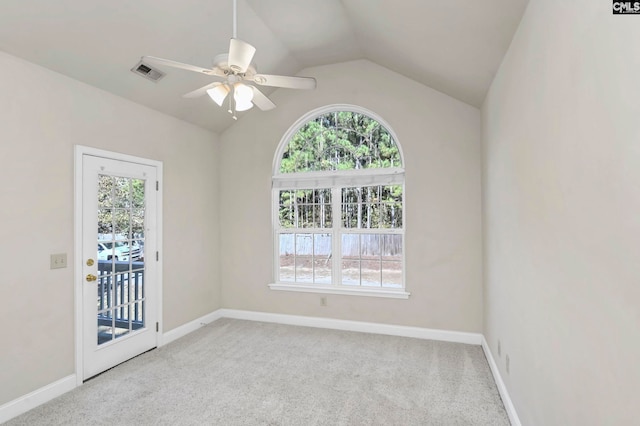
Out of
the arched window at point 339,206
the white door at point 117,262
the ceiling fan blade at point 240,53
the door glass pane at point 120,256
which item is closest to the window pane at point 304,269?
the arched window at point 339,206

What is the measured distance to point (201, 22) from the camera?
2.89 metres

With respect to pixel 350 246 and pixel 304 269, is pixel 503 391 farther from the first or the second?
pixel 304 269

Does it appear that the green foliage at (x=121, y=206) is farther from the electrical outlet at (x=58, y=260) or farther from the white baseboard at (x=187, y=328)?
the white baseboard at (x=187, y=328)

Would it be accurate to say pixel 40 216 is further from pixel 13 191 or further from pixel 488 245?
pixel 488 245

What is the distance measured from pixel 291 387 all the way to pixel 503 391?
1.68m

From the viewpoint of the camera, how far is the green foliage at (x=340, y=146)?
13.7ft

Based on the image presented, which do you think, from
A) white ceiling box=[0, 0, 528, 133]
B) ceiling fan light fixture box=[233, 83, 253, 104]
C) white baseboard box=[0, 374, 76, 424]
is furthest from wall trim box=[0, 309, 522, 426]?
ceiling fan light fixture box=[233, 83, 253, 104]

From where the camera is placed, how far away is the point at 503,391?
2527 millimetres

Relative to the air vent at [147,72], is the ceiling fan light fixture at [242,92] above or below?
below

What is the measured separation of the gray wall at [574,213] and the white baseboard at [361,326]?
4.74 ft

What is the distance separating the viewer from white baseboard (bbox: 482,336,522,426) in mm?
2197

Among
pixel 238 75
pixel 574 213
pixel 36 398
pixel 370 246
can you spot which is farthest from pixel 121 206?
pixel 574 213

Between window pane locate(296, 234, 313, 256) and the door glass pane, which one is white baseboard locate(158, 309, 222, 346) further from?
window pane locate(296, 234, 313, 256)

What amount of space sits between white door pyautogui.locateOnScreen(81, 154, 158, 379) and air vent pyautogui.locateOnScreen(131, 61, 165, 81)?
881 mm
